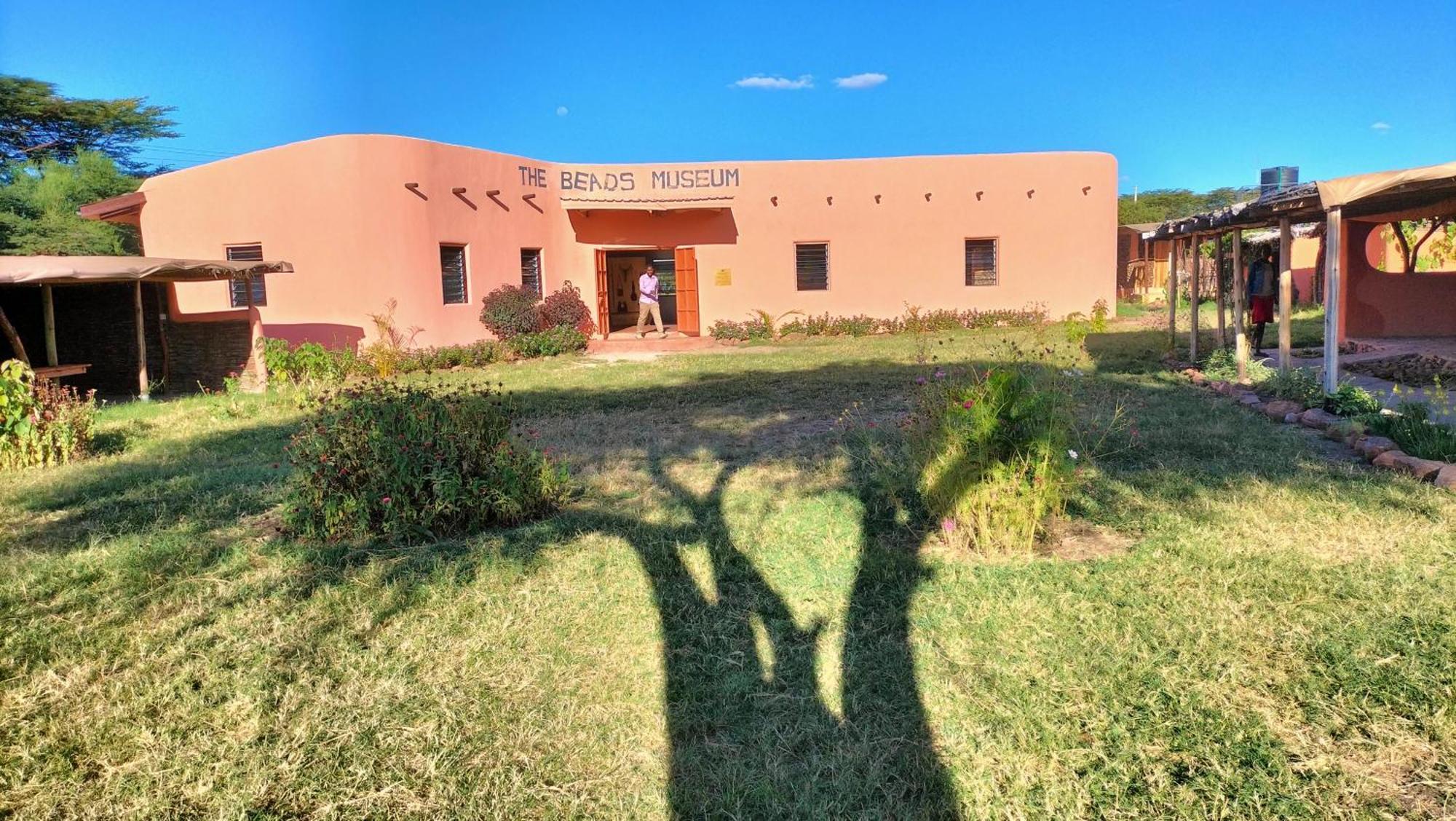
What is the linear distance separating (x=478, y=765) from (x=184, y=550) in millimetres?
2465

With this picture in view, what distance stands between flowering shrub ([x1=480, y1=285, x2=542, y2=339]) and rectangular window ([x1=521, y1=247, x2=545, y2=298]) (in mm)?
1071

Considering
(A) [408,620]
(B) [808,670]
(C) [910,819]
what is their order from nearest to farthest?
(C) [910,819]
(B) [808,670]
(A) [408,620]

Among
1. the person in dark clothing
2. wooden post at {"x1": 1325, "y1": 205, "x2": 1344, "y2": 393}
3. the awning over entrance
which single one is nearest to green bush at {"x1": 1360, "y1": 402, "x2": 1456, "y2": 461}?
wooden post at {"x1": 1325, "y1": 205, "x2": 1344, "y2": 393}

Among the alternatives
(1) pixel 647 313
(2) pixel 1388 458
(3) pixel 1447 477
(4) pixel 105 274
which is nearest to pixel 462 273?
(1) pixel 647 313

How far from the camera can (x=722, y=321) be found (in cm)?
1795

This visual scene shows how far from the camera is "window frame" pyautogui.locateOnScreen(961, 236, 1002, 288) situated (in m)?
18.3

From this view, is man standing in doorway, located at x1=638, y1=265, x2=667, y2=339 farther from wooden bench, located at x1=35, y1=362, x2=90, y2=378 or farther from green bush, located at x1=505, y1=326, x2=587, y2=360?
wooden bench, located at x1=35, y1=362, x2=90, y2=378

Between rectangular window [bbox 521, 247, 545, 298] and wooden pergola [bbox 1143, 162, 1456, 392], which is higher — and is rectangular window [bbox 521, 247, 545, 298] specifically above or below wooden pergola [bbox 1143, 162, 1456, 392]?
above

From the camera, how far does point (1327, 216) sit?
7.05 metres

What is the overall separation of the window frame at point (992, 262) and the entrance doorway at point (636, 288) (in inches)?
222

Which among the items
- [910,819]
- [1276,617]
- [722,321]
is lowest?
[910,819]

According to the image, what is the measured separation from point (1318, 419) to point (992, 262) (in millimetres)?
12326

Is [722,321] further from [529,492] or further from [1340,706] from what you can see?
[1340,706]

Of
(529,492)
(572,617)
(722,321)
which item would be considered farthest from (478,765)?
(722,321)
